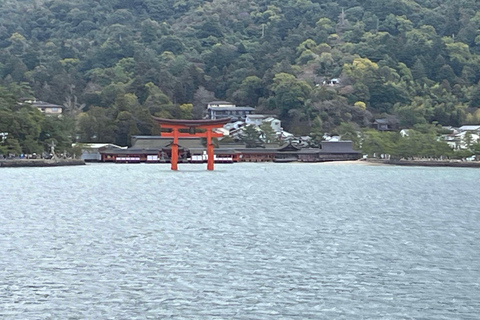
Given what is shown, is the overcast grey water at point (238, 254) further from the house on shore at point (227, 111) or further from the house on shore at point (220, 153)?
the house on shore at point (227, 111)

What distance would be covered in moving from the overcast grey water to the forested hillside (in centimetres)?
3031

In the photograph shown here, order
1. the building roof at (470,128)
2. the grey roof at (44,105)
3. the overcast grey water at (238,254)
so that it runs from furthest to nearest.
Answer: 1. the grey roof at (44,105)
2. the building roof at (470,128)
3. the overcast grey water at (238,254)

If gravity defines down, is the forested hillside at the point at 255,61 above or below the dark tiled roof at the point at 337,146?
above

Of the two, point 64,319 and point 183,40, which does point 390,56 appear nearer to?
point 183,40

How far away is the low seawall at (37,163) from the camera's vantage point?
53000 mm

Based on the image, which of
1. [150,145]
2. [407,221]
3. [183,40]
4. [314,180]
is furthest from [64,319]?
[183,40]

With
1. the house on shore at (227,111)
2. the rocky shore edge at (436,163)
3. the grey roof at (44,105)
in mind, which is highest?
the grey roof at (44,105)

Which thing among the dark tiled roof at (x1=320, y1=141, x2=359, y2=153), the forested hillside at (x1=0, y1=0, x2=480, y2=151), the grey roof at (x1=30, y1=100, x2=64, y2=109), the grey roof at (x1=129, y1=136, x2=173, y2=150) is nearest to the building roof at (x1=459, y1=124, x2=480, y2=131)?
the forested hillside at (x1=0, y1=0, x2=480, y2=151)

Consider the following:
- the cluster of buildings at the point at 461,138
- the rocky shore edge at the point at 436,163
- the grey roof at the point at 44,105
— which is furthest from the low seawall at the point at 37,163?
the cluster of buildings at the point at 461,138

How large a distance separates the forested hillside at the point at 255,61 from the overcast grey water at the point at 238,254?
99.4 ft

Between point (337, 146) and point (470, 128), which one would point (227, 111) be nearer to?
point (337, 146)

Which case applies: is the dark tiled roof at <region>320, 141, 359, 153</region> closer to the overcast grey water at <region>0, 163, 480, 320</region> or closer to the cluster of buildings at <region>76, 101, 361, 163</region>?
the cluster of buildings at <region>76, 101, 361, 163</region>

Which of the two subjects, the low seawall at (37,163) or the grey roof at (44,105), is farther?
the grey roof at (44,105)

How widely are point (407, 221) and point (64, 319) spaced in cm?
1366
